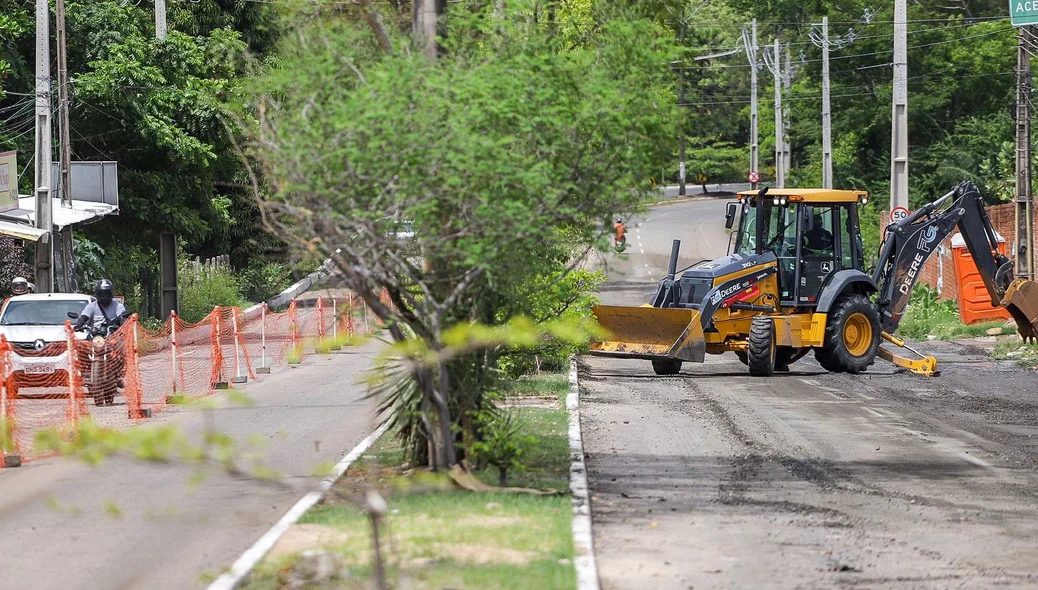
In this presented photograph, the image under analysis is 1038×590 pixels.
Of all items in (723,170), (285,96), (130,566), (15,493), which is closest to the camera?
(130,566)

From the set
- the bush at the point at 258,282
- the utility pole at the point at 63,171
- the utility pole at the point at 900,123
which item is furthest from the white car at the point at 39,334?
the bush at the point at 258,282

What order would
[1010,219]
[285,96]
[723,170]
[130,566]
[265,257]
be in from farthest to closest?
[723,170]
[265,257]
[1010,219]
[285,96]
[130,566]

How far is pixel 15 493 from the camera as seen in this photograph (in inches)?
472

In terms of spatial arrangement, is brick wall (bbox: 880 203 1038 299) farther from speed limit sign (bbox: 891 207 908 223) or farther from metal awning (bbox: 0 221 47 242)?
metal awning (bbox: 0 221 47 242)

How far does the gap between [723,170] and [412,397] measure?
239 ft

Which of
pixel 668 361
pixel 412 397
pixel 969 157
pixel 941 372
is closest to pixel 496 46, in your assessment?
pixel 412 397

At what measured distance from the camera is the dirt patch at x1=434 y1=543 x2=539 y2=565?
852 centimetres

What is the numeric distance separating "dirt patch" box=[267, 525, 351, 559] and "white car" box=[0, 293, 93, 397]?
1011 centimetres

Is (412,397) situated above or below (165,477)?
above

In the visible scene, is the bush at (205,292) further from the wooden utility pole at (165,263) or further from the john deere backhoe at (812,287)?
the john deere backhoe at (812,287)

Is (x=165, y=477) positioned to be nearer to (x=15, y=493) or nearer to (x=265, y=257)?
(x=15, y=493)

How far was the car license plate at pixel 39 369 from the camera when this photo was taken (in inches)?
751

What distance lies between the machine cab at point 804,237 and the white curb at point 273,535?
37.4ft

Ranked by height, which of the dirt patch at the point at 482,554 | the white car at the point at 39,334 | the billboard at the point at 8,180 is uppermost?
the billboard at the point at 8,180
